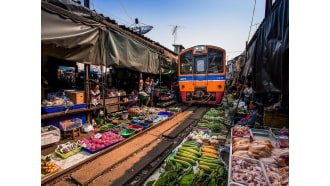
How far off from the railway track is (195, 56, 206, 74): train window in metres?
5.67

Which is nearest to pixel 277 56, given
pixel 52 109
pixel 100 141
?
pixel 100 141

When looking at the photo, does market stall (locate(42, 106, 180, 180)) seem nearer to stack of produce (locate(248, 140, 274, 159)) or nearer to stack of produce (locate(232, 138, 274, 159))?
stack of produce (locate(232, 138, 274, 159))

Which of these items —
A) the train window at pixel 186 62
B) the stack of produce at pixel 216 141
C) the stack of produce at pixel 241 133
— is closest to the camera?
the stack of produce at pixel 241 133

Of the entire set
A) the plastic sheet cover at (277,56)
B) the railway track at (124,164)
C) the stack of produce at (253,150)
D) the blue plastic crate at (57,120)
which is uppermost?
the plastic sheet cover at (277,56)

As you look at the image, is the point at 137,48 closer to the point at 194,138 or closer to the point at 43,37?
the point at 43,37

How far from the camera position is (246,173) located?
2.12m

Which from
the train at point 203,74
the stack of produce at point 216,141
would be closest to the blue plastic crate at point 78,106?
the stack of produce at point 216,141

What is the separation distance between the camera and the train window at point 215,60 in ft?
29.2

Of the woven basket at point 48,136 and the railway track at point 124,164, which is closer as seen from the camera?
the railway track at point 124,164

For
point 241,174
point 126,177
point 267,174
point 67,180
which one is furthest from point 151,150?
point 267,174

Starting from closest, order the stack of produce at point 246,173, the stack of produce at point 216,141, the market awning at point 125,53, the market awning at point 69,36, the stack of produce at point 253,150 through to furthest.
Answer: the stack of produce at point 246,173, the stack of produce at point 253,150, the market awning at point 69,36, the stack of produce at point 216,141, the market awning at point 125,53

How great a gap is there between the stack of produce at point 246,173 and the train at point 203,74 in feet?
22.6

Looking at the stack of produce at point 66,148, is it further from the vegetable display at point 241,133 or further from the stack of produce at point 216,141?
the vegetable display at point 241,133

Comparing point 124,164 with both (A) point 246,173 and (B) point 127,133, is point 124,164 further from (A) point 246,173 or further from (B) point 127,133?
(A) point 246,173
